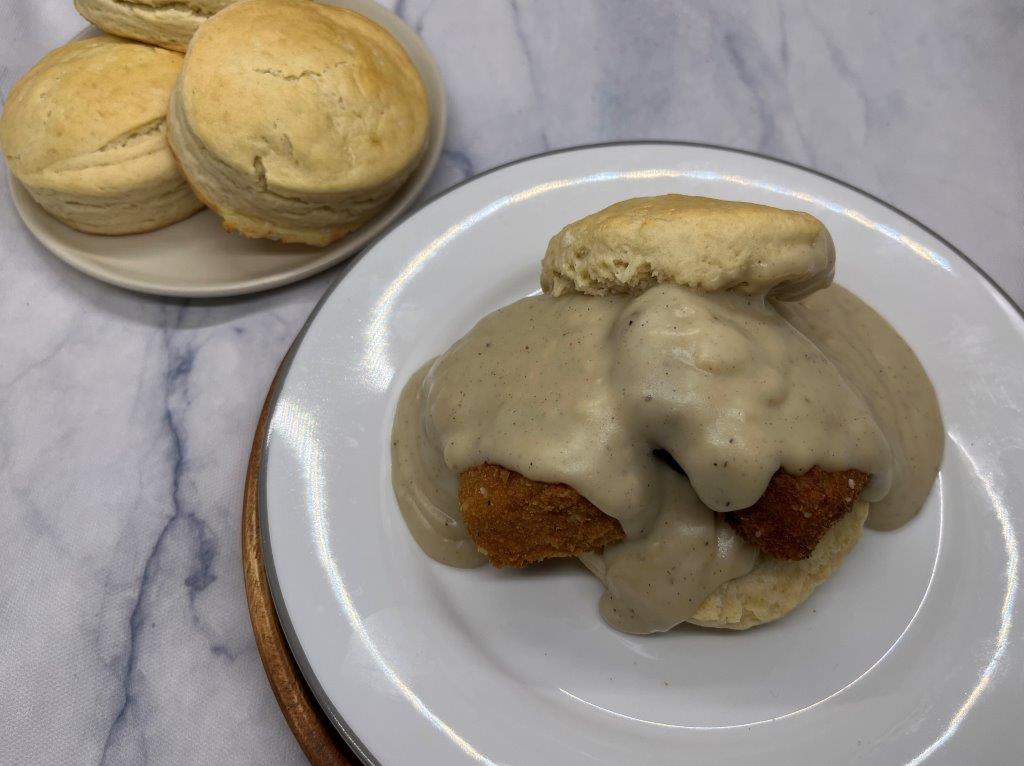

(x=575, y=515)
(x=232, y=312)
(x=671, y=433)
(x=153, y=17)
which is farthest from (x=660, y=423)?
(x=153, y=17)

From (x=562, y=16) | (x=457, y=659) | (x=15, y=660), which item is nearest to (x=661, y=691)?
(x=457, y=659)

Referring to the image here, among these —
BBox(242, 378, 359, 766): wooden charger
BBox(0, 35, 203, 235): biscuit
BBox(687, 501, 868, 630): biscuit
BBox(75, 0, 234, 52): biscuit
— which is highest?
BBox(75, 0, 234, 52): biscuit

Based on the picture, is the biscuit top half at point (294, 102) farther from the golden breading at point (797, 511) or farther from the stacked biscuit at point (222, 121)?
the golden breading at point (797, 511)

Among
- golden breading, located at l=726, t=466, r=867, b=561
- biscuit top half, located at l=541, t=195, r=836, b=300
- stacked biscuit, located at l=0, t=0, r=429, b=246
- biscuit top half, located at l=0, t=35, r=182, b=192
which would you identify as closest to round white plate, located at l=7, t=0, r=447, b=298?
stacked biscuit, located at l=0, t=0, r=429, b=246

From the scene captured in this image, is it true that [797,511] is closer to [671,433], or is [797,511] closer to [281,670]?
[671,433]

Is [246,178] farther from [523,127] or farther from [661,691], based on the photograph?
[661,691]

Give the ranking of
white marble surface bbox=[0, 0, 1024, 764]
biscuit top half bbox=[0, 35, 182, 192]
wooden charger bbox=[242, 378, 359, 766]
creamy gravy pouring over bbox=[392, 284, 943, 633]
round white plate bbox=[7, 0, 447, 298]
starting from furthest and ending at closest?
round white plate bbox=[7, 0, 447, 298] → biscuit top half bbox=[0, 35, 182, 192] → white marble surface bbox=[0, 0, 1024, 764] → wooden charger bbox=[242, 378, 359, 766] → creamy gravy pouring over bbox=[392, 284, 943, 633]

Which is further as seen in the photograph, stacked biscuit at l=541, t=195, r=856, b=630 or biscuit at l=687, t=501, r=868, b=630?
biscuit at l=687, t=501, r=868, b=630

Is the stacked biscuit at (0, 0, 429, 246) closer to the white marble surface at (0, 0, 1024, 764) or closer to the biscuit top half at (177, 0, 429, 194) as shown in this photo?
the biscuit top half at (177, 0, 429, 194)
